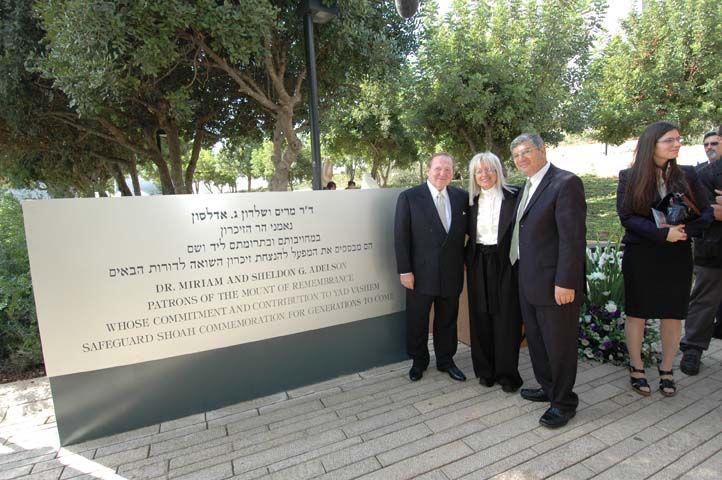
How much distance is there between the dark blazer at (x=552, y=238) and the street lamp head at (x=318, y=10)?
3068 mm

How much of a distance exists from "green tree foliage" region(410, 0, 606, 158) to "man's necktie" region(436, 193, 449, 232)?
719 cm

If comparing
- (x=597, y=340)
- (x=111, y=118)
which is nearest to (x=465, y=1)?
(x=111, y=118)

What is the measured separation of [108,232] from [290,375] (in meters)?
1.63

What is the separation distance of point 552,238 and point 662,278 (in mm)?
933

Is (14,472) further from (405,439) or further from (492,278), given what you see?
(492,278)

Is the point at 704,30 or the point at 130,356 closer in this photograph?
the point at 130,356

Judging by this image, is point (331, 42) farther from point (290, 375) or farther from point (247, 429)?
point (247, 429)

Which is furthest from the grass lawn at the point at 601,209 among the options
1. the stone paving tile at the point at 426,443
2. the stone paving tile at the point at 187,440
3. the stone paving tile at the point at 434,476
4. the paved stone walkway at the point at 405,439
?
the stone paving tile at the point at 187,440

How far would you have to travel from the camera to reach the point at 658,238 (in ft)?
8.24

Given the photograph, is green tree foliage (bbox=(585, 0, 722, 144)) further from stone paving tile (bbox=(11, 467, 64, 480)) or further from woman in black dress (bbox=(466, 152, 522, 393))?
stone paving tile (bbox=(11, 467, 64, 480))

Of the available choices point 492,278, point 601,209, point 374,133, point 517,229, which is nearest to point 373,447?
point 492,278

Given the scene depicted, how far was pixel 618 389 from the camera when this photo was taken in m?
2.92

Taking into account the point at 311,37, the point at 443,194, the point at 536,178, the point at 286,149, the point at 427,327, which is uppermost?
the point at 311,37

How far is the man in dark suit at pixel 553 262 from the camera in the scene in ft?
7.70
